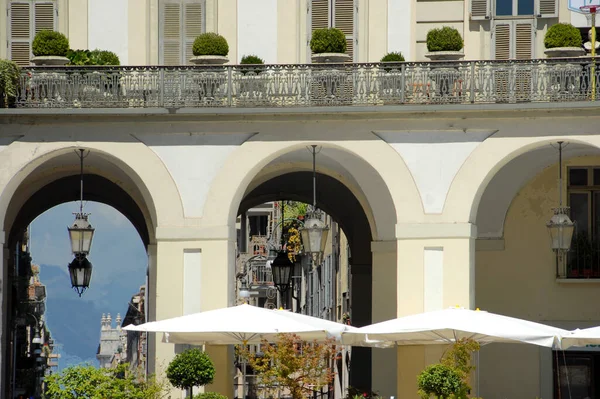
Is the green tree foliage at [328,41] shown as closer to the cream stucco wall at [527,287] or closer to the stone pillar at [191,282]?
the stone pillar at [191,282]

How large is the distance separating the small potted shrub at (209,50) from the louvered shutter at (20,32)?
2925 millimetres

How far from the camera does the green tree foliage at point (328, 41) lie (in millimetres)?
22516

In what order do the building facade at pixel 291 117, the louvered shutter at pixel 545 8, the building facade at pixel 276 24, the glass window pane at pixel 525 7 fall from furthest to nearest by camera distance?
the glass window pane at pixel 525 7 → the louvered shutter at pixel 545 8 → the building facade at pixel 276 24 → the building facade at pixel 291 117

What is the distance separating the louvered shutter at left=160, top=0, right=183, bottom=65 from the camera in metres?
23.6

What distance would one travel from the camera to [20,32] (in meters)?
23.7

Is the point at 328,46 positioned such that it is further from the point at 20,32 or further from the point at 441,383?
the point at 441,383

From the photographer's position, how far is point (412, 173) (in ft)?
72.5

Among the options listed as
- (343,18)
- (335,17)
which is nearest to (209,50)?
(335,17)

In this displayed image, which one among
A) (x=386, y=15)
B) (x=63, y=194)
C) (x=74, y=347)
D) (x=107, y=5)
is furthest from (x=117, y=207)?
(x=74, y=347)

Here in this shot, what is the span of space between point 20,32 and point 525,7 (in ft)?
26.5

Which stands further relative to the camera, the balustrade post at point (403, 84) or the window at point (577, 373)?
the window at point (577, 373)

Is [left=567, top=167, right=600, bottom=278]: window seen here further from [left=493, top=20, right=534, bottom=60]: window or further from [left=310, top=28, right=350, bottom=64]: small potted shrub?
[left=310, top=28, right=350, bottom=64]: small potted shrub

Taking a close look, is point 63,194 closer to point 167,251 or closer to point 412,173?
point 167,251

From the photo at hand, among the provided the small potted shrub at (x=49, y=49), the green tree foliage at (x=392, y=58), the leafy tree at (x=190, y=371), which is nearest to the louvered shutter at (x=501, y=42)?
→ the green tree foliage at (x=392, y=58)
